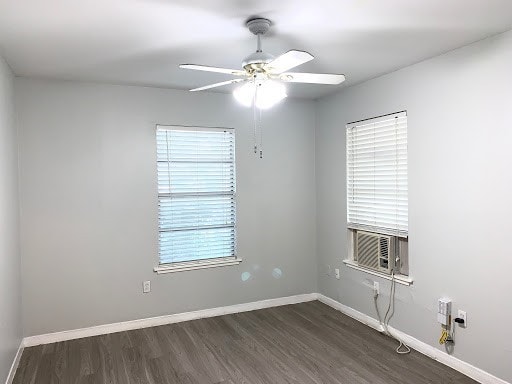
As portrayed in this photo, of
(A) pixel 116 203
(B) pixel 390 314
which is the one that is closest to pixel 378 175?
(B) pixel 390 314

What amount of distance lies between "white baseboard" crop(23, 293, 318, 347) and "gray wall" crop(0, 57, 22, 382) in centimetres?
30

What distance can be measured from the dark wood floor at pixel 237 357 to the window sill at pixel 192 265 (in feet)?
1.88

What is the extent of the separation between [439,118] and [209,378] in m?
2.76

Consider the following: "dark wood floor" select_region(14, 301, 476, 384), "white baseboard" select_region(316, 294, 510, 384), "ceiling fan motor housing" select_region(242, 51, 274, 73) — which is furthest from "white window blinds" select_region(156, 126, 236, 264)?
"ceiling fan motor housing" select_region(242, 51, 274, 73)

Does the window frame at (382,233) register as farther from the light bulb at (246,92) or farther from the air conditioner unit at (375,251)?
the light bulb at (246,92)

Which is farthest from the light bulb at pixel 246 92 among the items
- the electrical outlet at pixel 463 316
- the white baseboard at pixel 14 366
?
the white baseboard at pixel 14 366

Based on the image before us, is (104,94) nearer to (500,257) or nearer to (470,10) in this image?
(470,10)

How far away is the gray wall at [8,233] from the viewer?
2820 millimetres

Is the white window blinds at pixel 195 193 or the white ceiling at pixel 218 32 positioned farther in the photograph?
the white window blinds at pixel 195 193

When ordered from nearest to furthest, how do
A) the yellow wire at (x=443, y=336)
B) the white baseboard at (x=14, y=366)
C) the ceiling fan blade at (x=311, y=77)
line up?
the ceiling fan blade at (x=311, y=77), the white baseboard at (x=14, y=366), the yellow wire at (x=443, y=336)

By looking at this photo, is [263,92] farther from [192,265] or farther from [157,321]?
[157,321]

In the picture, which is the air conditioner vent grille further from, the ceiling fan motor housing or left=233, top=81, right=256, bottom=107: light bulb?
the ceiling fan motor housing

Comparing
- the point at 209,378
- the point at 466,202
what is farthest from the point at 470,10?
the point at 209,378

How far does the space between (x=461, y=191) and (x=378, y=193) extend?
3.07ft
